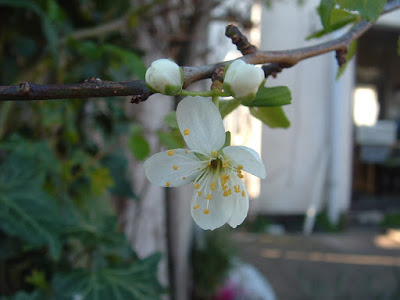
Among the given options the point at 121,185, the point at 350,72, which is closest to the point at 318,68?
the point at 350,72

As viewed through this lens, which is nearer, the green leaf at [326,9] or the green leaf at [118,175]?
the green leaf at [326,9]

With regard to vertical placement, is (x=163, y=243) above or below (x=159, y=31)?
below

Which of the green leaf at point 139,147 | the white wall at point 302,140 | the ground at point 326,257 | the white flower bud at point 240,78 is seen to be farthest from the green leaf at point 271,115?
the white wall at point 302,140

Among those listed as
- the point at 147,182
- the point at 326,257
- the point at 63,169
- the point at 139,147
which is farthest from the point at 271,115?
the point at 326,257

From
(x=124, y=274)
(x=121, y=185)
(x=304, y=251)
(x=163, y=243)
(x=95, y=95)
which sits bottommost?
(x=304, y=251)

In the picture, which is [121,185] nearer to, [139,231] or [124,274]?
[124,274]

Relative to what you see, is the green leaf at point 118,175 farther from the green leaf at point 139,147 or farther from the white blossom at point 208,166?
the white blossom at point 208,166
